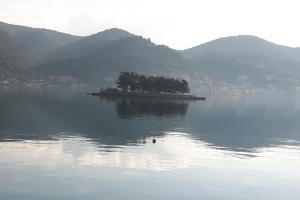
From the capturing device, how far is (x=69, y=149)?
63.3 meters

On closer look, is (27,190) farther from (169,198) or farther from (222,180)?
(222,180)

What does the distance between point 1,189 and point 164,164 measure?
21.3 m

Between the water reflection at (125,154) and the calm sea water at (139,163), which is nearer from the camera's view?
the calm sea water at (139,163)

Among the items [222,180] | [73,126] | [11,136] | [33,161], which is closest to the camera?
[222,180]

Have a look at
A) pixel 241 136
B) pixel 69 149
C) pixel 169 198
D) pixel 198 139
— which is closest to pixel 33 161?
pixel 69 149

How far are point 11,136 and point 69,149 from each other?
1364 centimetres

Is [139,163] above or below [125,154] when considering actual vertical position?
below

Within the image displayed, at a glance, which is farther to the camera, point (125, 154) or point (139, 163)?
point (125, 154)

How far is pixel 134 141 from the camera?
250ft

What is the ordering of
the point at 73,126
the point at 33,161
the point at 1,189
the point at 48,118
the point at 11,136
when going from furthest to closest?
the point at 48,118 < the point at 73,126 < the point at 11,136 < the point at 33,161 < the point at 1,189

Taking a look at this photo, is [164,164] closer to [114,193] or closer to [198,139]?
[114,193]

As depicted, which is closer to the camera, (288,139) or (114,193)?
(114,193)

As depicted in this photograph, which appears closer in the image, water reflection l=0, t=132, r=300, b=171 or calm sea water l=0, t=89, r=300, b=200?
calm sea water l=0, t=89, r=300, b=200

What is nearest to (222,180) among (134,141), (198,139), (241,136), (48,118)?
(134,141)
